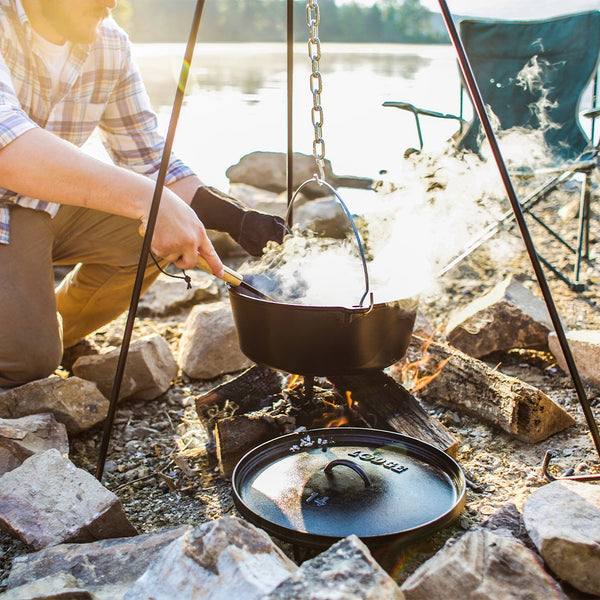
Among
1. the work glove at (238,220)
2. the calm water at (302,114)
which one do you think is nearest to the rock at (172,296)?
the work glove at (238,220)

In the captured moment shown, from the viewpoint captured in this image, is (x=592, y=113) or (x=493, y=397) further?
(x=592, y=113)

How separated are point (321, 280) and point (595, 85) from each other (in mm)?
2720

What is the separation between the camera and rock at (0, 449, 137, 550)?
5.32 feet

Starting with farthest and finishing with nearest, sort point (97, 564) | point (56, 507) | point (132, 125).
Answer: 1. point (132, 125)
2. point (56, 507)
3. point (97, 564)

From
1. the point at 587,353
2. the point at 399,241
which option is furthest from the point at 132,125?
the point at 587,353

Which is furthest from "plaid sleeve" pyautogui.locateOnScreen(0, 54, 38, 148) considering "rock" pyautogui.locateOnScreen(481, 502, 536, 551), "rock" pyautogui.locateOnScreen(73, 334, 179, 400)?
"rock" pyautogui.locateOnScreen(481, 502, 536, 551)

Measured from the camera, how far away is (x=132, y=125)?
104 inches

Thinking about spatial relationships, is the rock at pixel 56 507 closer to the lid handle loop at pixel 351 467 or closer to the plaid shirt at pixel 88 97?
the lid handle loop at pixel 351 467

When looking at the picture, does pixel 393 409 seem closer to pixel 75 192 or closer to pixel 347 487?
pixel 347 487

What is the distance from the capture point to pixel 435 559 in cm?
130

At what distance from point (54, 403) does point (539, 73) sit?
12.0ft

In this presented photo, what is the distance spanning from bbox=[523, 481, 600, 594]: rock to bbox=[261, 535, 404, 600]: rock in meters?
0.41

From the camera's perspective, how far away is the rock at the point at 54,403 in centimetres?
222

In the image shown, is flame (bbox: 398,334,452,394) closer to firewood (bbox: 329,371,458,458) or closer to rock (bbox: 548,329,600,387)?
firewood (bbox: 329,371,458,458)
